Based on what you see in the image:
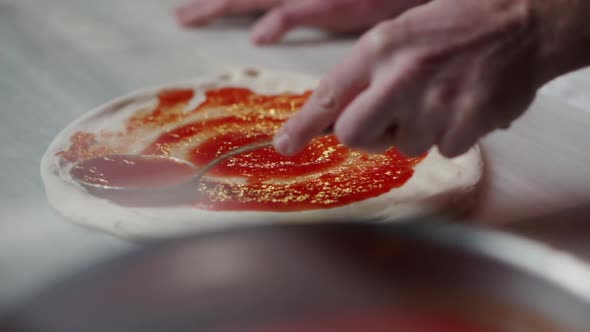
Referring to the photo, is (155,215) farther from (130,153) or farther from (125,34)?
(125,34)

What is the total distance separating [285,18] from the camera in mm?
1495

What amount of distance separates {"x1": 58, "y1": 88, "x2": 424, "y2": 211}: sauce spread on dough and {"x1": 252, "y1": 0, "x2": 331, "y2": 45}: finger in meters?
0.27

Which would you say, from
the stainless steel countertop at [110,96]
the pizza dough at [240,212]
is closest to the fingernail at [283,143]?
the pizza dough at [240,212]

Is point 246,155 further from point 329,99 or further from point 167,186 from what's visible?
point 329,99

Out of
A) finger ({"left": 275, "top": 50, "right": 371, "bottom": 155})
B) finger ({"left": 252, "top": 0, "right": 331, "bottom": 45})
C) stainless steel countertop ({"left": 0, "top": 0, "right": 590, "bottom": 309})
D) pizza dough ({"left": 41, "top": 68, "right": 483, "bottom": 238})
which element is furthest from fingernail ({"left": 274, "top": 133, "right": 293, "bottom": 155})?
finger ({"left": 252, "top": 0, "right": 331, "bottom": 45})

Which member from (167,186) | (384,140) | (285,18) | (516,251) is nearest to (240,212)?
(167,186)

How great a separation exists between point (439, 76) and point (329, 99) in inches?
5.1

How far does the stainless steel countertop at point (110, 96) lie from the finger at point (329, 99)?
0.26 m

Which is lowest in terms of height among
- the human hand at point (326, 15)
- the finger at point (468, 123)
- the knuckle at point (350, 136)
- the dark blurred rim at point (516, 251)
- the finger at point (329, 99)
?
the dark blurred rim at point (516, 251)

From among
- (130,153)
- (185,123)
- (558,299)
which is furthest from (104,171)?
(558,299)

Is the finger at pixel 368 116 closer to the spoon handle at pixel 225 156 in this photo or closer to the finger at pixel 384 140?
the finger at pixel 384 140

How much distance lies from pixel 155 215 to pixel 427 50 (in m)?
0.41

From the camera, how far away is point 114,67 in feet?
4.68

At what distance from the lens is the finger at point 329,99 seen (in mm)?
818
